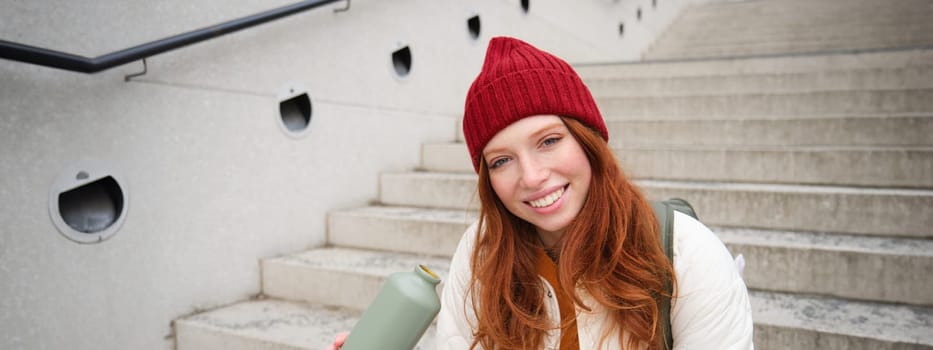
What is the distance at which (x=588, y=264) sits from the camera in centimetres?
104

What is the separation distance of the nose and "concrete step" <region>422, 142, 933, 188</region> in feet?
3.68

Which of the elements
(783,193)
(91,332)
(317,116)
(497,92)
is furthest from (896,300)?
(91,332)

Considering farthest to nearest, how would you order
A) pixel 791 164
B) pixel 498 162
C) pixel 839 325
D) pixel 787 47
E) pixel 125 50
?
pixel 787 47
pixel 791 164
pixel 125 50
pixel 839 325
pixel 498 162

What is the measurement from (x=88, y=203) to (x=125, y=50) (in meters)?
0.54

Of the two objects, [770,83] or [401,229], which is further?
[770,83]

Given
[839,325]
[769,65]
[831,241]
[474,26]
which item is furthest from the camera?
[474,26]

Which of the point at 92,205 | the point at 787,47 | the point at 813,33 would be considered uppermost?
the point at 813,33

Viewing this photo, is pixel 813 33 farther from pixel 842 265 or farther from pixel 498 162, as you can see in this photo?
pixel 498 162

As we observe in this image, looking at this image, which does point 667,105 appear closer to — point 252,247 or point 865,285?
point 865,285

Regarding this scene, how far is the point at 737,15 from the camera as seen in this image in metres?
6.95

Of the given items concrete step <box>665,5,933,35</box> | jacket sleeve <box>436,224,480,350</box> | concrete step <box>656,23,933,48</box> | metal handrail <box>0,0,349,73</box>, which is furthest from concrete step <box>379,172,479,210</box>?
concrete step <box>665,5,933,35</box>

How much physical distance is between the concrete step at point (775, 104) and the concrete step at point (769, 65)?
1.18 ft

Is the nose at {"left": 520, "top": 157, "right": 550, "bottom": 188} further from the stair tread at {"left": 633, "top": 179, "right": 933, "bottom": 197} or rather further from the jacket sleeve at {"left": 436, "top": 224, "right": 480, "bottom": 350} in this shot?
the stair tread at {"left": 633, "top": 179, "right": 933, "bottom": 197}

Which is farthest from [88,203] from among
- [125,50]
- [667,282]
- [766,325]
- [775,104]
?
[775,104]
